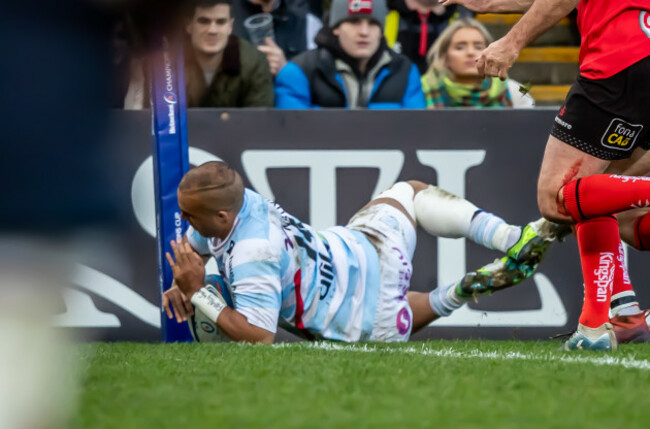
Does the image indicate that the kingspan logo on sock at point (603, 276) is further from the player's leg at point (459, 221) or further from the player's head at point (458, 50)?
the player's head at point (458, 50)

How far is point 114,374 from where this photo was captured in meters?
3.63

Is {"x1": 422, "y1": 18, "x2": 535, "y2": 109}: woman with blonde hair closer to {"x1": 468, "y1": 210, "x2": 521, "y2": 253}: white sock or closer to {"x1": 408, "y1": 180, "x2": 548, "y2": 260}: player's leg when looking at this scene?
{"x1": 408, "y1": 180, "x2": 548, "y2": 260}: player's leg

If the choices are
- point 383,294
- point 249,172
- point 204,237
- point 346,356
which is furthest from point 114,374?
point 249,172

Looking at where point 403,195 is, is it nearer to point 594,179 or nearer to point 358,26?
point 358,26

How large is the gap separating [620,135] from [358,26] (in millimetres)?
3033

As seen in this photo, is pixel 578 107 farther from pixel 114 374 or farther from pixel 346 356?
pixel 114 374

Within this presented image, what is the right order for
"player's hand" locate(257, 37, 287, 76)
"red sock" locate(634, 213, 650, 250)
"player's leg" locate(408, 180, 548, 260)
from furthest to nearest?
"player's hand" locate(257, 37, 287, 76) < "player's leg" locate(408, 180, 548, 260) < "red sock" locate(634, 213, 650, 250)

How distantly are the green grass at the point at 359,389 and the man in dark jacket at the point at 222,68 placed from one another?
2542 millimetres

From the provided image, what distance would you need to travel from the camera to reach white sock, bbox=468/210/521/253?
554cm

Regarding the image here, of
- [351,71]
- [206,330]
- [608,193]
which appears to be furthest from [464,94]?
[608,193]

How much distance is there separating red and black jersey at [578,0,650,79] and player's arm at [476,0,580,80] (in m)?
0.16

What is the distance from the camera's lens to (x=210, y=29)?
6.73m

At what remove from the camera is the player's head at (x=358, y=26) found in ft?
22.8

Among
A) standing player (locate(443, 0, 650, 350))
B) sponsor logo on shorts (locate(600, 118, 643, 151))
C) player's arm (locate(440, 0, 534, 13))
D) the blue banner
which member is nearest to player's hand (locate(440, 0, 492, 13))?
player's arm (locate(440, 0, 534, 13))
